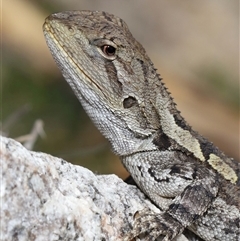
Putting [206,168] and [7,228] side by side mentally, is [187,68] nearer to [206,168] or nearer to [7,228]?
A: [206,168]

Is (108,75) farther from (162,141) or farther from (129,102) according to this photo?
(162,141)

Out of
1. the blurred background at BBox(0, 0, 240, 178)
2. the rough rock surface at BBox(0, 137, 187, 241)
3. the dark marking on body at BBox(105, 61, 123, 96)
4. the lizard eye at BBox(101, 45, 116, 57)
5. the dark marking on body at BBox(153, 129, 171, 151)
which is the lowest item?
the rough rock surface at BBox(0, 137, 187, 241)

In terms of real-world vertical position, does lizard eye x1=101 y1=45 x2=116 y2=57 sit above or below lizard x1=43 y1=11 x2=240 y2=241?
above

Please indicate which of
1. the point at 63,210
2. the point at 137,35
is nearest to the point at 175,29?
the point at 137,35

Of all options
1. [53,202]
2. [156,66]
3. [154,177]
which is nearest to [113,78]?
[154,177]

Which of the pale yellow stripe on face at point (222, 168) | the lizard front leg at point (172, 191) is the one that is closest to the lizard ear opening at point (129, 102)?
the lizard front leg at point (172, 191)

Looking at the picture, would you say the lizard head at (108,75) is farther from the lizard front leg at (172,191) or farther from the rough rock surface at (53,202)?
the rough rock surface at (53,202)

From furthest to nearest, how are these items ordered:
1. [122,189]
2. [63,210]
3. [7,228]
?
[122,189], [63,210], [7,228]

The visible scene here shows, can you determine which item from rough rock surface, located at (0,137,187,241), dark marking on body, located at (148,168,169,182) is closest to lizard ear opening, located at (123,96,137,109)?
dark marking on body, located at (148,168,169,182)

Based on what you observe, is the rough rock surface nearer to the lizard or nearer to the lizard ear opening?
the lizard
